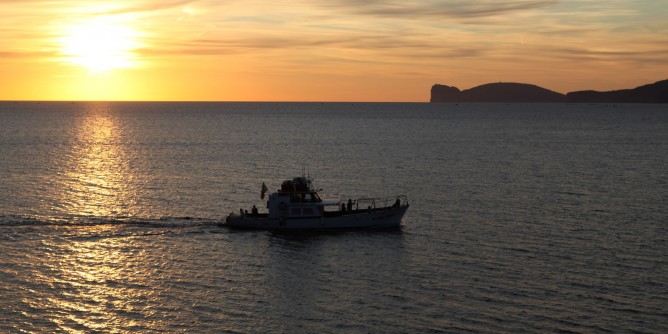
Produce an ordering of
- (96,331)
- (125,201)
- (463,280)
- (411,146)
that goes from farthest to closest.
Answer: (411,146), (125,201), (463,280), (96,331)

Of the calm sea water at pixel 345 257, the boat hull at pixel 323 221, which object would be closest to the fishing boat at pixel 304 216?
the boat hull at pixel 323 221

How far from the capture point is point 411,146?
17288 cm

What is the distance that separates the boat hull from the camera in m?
71.5

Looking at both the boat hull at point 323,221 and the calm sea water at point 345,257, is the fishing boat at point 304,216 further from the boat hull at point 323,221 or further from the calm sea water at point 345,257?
the calm sea water at point 345,257

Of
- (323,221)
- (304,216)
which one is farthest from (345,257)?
(304,216)

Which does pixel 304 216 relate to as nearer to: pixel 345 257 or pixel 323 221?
pixel 323 221

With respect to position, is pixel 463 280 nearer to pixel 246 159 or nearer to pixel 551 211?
pixel 551 211

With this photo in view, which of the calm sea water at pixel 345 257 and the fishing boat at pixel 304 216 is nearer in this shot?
the calm sea water at pixel 345 257

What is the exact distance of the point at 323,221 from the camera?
234ft

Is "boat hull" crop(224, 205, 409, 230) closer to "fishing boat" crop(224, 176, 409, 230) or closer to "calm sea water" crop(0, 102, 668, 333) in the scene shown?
"fishing boat" crop(224, 176, 409, 230)

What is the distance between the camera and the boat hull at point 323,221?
235ft

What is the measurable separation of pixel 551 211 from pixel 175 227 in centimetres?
3871

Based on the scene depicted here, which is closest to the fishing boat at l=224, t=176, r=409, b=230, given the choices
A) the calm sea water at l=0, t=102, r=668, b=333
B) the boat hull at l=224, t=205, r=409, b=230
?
the boat hull at l=224, t=205, r=409, b=230

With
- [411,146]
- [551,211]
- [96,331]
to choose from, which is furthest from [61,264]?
[411,146]
